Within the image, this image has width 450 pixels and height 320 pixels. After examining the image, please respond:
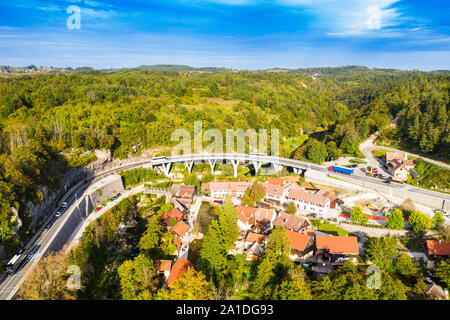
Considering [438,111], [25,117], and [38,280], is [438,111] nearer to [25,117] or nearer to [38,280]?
[38,280]

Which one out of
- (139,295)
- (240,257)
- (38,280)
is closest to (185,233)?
(240,257)

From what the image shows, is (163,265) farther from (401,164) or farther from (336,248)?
(401,164)

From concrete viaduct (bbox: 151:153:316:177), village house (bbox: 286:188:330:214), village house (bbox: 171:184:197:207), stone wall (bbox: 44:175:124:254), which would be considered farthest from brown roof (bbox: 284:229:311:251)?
concrete viaduct (bbox: 151:153:316:177)

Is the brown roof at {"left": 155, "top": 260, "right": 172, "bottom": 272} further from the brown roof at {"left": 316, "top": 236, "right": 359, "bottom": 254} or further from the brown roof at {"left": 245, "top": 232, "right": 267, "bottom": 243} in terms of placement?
the brown roof at {"left": 316, "top": 236, "right": 359, "bottom": 254}

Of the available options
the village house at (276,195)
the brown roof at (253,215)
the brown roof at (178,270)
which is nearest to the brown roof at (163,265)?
the brown roof at (178,270)

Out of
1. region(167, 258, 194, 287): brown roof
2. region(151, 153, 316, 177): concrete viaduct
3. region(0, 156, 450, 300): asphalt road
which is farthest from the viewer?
region(151, 153, 316, 177): concrete viaduct
